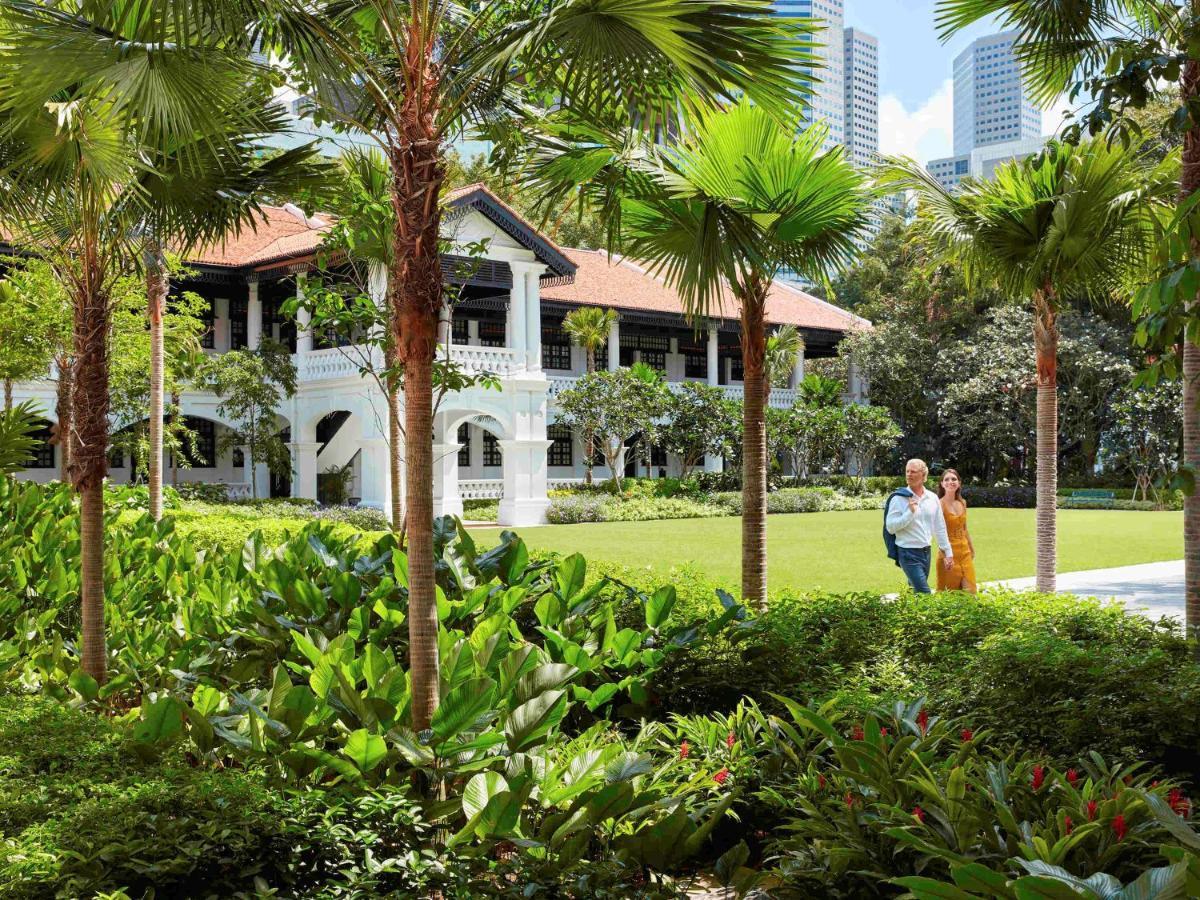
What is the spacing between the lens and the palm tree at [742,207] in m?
6.20

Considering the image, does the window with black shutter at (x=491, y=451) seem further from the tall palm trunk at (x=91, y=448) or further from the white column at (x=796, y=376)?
the tall palm trunk at (x=91, y=448)

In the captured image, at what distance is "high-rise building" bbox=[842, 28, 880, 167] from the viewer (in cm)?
13888

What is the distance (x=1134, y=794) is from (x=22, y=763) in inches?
125

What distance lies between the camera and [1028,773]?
3.24 meters

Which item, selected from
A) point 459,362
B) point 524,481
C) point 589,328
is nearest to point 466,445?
point 589,328

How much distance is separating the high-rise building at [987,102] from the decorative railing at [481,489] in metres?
140

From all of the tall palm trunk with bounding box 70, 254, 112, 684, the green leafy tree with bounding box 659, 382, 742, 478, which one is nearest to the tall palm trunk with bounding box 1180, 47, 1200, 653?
the tall palm trunk with bounding box 70, 254, 112, 684

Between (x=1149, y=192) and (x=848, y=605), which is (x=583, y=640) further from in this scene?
(x=1149, y=192)

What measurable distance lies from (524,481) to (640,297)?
896 cm

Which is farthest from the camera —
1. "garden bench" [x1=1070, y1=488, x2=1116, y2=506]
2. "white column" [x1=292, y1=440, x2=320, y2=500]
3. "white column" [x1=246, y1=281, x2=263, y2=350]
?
"garden bench" [x1=1070, y1=488, x2=1116, y2=506]

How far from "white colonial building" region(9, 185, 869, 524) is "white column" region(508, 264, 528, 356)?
3 centimetres

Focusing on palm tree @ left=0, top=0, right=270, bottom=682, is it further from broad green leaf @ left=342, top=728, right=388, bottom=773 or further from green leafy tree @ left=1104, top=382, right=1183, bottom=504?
green leafy tree @ left=1104, top=382, right=1183, bottom=504

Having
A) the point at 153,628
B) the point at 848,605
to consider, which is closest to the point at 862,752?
the point at 848,605

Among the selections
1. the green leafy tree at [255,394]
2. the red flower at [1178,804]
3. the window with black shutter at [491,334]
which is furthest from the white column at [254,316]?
the red flower at [1178,804]
